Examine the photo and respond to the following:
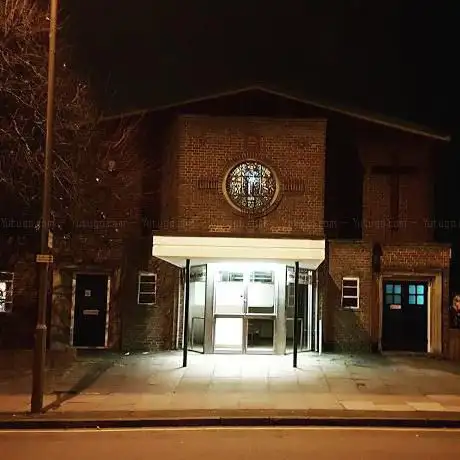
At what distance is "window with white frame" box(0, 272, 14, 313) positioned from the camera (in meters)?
19.9

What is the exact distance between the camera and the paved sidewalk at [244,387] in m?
11.5

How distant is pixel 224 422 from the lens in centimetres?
1059

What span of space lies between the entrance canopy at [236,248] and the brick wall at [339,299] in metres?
3.71

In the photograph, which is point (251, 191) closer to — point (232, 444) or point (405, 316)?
point (405, 316)

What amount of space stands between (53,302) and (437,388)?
11.3m

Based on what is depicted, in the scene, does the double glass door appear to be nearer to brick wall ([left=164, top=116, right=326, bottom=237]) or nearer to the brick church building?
the brick church building

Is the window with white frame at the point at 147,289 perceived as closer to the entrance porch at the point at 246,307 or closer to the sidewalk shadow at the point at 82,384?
the entrance porch at the point at 246,307

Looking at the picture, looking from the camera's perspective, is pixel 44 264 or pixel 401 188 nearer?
pixel 44 264

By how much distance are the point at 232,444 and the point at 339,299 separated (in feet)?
37.9

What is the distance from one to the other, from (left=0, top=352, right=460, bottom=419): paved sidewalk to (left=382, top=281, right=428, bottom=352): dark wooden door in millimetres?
1425

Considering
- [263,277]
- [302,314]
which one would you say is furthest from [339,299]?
[263,277]

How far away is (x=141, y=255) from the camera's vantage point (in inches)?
792

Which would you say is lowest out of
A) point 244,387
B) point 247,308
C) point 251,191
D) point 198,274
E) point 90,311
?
point 244,387

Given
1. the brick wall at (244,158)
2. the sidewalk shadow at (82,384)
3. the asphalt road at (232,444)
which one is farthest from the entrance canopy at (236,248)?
the asphalt road at (232,444)
